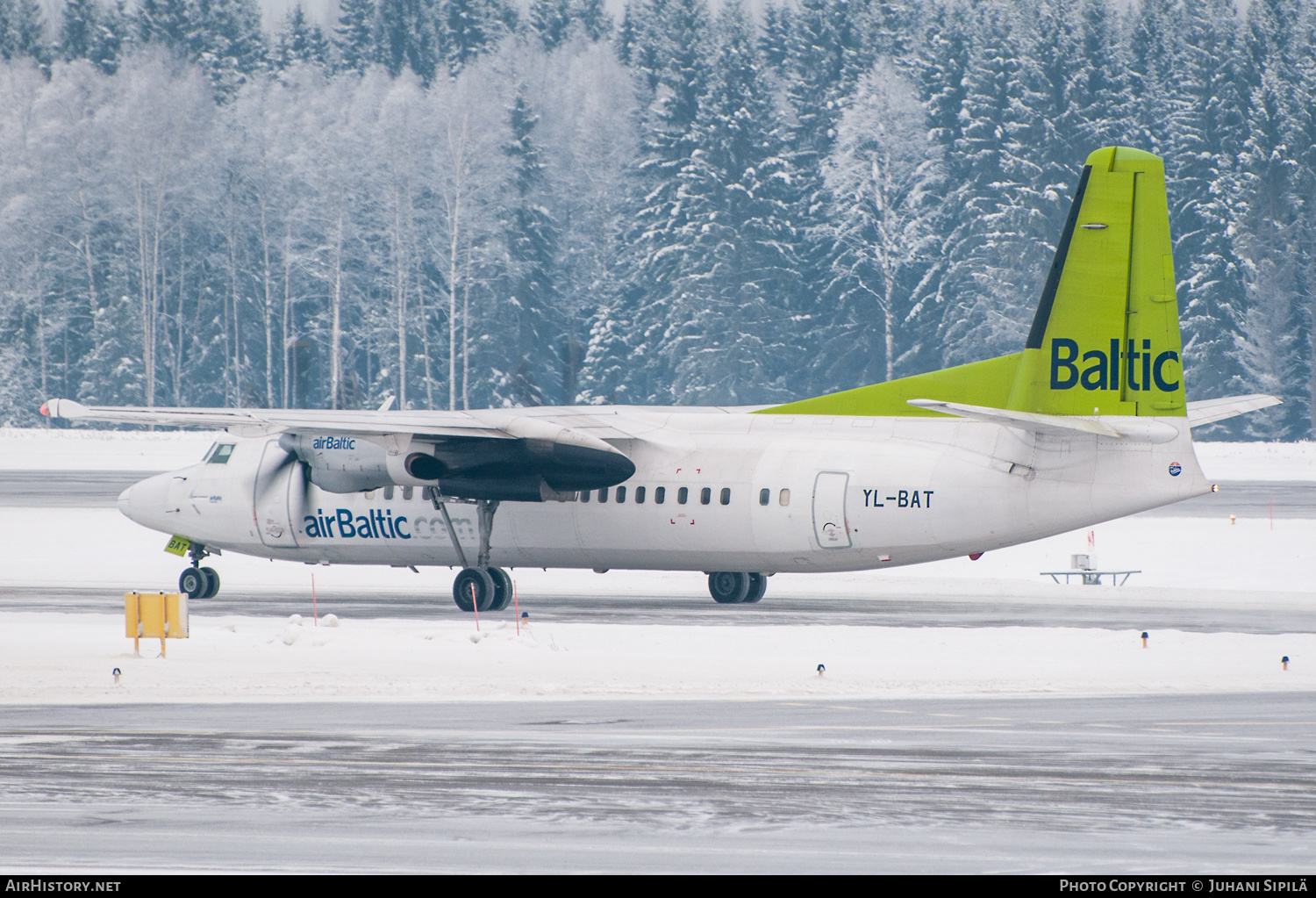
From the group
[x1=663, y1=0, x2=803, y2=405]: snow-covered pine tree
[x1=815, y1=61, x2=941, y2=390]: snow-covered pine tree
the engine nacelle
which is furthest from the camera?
[x1=815, y1=61, x2=941, y2=390]: snow-covered pine tree

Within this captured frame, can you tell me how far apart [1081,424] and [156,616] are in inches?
460

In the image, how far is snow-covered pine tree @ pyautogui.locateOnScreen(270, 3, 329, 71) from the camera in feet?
368

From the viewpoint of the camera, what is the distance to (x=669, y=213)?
292ft

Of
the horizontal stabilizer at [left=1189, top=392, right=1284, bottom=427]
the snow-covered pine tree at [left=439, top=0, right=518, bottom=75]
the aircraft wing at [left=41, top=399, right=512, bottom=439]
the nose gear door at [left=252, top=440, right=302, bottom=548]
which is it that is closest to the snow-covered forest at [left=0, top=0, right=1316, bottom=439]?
the snow-covered pine tree at [left=439, top=0, right=518, bottom=75]

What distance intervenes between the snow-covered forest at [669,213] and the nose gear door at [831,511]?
56.0 m

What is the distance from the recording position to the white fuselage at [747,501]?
894 inches

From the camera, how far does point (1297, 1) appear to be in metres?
87.8

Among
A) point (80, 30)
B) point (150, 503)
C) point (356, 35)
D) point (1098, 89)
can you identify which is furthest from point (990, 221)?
point (150, 503)

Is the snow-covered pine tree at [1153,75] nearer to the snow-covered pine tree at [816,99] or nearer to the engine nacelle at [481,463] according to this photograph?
the snow-covered pine tree at [816,99]

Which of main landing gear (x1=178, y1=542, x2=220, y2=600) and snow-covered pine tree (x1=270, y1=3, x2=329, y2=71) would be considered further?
snow-covered pine tree (x1=270, y1=3, x2=329, y2=71)

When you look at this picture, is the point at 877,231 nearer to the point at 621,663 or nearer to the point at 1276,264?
the point at 1276,264

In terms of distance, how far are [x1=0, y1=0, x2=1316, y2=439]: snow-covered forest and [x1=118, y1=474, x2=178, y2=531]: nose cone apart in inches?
1990

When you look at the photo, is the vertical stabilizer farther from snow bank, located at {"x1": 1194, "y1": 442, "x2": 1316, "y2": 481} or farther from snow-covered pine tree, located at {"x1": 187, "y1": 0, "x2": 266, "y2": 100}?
snow-covered pine tree, located at {"x1": 187, "y1": 0, "x2": 266, "y2": 100}

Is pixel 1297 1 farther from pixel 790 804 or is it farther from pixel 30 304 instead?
pixel 790 804
